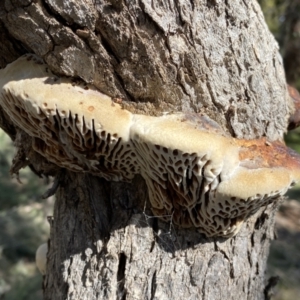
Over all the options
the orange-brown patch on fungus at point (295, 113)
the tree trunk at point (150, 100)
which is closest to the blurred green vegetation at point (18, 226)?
the tree trunk at point (150, 100)

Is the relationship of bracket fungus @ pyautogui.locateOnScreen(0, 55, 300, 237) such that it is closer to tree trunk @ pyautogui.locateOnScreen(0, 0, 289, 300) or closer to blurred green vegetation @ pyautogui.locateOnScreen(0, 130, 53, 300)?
tree trunk @ pyautogui.locateOnScreen(0, 0, 289, 300)

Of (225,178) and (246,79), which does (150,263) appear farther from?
(246,79)


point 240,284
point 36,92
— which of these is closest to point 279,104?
point 240,284

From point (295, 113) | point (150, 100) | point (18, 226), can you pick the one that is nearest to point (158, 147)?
point (150, 100)

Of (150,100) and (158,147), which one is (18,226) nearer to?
(150,100)

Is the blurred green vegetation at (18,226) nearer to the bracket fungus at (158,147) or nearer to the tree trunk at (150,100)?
the tree trunk at (150,100)

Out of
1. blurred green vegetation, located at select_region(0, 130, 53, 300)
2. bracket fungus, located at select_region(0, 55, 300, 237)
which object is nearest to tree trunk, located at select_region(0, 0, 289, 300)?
bracket fungus, located at select_region(0, 55, 300, 237)

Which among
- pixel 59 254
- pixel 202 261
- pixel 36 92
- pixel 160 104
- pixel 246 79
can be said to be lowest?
pixel 59 254
